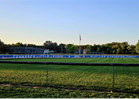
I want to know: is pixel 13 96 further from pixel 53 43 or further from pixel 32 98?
pixel 53 43

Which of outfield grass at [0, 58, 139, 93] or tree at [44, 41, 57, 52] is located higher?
tree at [44, 41, 57, 52]

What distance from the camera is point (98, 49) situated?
93188mm

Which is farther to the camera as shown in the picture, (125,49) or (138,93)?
(125,49)

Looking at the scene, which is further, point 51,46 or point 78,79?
point 51,46

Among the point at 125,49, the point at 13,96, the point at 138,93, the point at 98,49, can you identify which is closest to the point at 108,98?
the point at 138,93

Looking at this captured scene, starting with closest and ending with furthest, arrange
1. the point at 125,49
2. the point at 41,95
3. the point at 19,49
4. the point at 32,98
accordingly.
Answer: the point at 32,98
the point at 41,95
the point at 19,49
the point at 125,49

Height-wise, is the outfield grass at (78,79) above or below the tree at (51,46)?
below

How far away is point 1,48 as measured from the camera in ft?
187

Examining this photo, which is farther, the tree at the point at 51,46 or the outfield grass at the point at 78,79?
the tree at the point at 51,46

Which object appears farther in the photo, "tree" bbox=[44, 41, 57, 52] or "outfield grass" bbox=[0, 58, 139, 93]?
"tree" bbox=[44, 41, 57, 52]

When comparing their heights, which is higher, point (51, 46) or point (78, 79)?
point (51, 46)

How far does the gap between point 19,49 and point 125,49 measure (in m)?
61.9

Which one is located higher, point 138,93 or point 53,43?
point 53,43

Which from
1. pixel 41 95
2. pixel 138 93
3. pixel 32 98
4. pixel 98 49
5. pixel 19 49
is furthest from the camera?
pixel 98 49
